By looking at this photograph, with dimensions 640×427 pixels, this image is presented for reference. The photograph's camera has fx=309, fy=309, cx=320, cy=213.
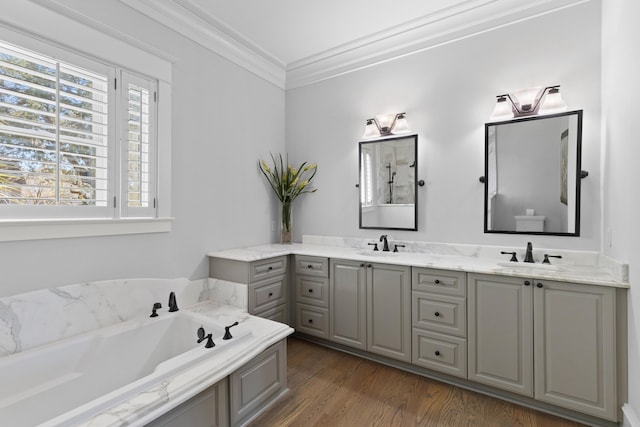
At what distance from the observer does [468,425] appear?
1868mm

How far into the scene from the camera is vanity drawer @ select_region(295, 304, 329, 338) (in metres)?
2.88

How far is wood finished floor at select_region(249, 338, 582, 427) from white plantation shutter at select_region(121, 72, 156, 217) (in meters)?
1.70

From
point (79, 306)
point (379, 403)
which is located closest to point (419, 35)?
point (379, 403)

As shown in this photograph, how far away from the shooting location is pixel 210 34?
279 cm

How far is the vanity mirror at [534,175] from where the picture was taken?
226 cm

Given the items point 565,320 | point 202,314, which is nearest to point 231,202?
point 202,314

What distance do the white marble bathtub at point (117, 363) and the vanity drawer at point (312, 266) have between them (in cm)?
81

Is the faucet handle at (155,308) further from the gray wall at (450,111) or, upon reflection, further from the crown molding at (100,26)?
the crown molding at (100,26)

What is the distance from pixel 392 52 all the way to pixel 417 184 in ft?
4.38

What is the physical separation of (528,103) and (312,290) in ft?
7.80

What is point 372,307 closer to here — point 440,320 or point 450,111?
point 440,320

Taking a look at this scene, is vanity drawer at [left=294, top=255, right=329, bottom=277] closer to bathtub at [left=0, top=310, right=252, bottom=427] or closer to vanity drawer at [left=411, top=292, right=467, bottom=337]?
vanity drawer at [left=411, top=292, right=467, bottom=337]

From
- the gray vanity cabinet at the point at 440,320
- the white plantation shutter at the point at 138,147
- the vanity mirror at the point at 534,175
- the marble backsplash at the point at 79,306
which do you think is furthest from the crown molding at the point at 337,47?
the gray vanity cabinet at the point at 440,320

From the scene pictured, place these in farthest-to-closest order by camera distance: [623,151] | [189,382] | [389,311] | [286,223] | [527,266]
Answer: [286,223] → [389,311] → [527,266] → [623,151] → [189,382]
